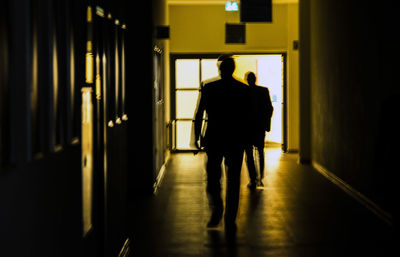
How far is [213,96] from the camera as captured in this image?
21.6 ft

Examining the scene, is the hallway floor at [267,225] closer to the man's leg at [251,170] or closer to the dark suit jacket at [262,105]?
the man's leg at [251,170]

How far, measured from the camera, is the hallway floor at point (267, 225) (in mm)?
5820

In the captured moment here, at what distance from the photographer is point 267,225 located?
272 inches

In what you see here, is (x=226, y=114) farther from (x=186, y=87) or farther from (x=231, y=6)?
(x=186, y=87)

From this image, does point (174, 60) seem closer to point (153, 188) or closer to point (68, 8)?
point (153, 188)

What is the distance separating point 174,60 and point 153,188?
7255 millimetres

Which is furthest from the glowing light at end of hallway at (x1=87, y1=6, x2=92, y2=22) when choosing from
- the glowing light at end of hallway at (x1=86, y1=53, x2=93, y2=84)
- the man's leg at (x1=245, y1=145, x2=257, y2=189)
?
the man's leg at (x1=245, y1=145, x2=257, y2=189)

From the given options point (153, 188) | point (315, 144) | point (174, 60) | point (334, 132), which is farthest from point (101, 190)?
point (174, 60)

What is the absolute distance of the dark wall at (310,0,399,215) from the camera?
707 centimetres

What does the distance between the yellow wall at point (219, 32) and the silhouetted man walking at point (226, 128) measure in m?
9.19

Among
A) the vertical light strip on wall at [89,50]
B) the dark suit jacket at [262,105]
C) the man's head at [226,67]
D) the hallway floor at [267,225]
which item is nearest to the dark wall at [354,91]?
the hallway floor at [267,225]

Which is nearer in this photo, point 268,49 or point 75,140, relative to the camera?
point 75,140

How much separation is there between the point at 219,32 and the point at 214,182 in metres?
9.67

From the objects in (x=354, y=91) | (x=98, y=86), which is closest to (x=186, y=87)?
(x=354, y=91)
